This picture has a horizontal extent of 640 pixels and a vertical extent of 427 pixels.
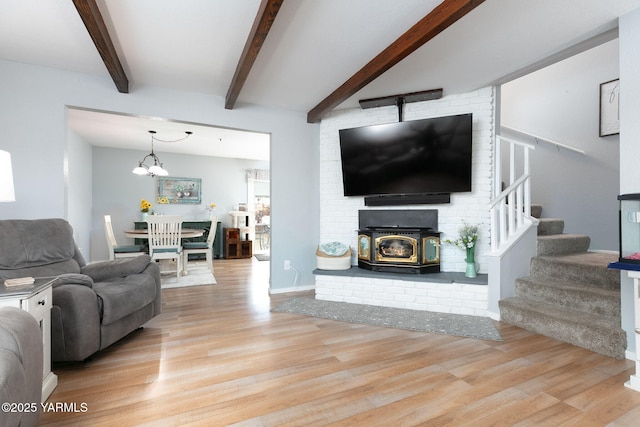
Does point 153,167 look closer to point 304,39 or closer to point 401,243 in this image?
point 304,39

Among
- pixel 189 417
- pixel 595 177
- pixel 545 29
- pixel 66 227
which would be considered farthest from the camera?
pixel 595 177

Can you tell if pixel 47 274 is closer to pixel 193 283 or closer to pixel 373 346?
pixel 193 283

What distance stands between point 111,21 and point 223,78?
1.05 m

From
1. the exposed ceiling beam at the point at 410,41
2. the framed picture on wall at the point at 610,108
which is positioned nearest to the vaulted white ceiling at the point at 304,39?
the exposed ceiling beam at the point at 410,41

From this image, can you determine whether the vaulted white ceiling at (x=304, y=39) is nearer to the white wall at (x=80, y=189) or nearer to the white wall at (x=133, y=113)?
the white wall at (x=133, y=113)

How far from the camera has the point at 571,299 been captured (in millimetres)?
2525

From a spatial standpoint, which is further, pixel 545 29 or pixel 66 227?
pixel 66 227

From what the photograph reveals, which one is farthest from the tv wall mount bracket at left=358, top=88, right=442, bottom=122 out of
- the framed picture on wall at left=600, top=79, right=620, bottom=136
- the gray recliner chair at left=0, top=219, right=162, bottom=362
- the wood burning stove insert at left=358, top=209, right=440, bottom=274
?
the gray recliner chair at left=0, top=219, right=162, bottom=362

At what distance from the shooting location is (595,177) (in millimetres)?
3475

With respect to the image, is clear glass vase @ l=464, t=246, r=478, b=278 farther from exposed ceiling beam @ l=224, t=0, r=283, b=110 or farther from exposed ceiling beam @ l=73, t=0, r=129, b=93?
exposed ceiling beam @ l=73, t=0, r=129, b=93

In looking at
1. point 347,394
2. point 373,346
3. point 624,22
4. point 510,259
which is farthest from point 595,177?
point 347,394

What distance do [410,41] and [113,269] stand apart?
2967 millimetres

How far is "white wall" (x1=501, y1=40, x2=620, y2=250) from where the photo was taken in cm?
338

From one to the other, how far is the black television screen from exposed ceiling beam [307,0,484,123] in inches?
24.8
